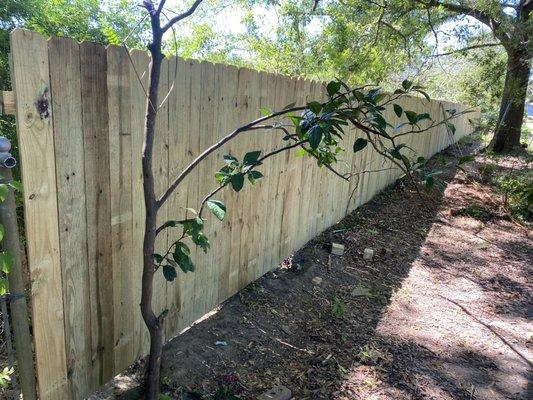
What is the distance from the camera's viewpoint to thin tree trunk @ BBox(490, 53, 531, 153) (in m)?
10.1

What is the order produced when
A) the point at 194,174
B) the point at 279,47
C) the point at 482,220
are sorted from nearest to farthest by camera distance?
the point at 194,174
the point at 482,220
the point at 279,47

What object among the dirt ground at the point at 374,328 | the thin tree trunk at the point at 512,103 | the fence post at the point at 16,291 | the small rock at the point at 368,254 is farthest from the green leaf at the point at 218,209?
the thin tree trunk at the point at 512,103

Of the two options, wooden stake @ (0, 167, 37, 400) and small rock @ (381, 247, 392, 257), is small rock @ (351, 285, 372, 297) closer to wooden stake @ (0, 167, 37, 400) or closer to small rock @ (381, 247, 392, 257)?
small rock @ (381, 247, 392, 257)

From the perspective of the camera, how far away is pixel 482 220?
632cm

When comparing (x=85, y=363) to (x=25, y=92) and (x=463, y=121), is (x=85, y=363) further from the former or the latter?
(x=463, y=121)

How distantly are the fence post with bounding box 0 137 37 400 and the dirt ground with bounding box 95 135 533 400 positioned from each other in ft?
2.30

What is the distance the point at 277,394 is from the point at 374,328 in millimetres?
1134

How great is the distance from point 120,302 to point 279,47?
33.3 ft

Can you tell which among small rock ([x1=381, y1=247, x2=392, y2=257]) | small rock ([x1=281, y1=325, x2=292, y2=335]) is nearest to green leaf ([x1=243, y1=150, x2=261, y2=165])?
small rock ([x1=281, y1=325, x2=292, y2=335])

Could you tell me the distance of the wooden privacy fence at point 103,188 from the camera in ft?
5.38

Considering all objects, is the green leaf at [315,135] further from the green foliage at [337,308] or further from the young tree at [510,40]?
the young tree at [510,40]

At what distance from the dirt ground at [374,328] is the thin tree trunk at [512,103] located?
6.14 m

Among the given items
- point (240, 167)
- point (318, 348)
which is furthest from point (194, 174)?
point (318, 348)

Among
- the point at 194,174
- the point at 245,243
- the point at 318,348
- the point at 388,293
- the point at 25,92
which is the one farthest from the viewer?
the point at 388,293
